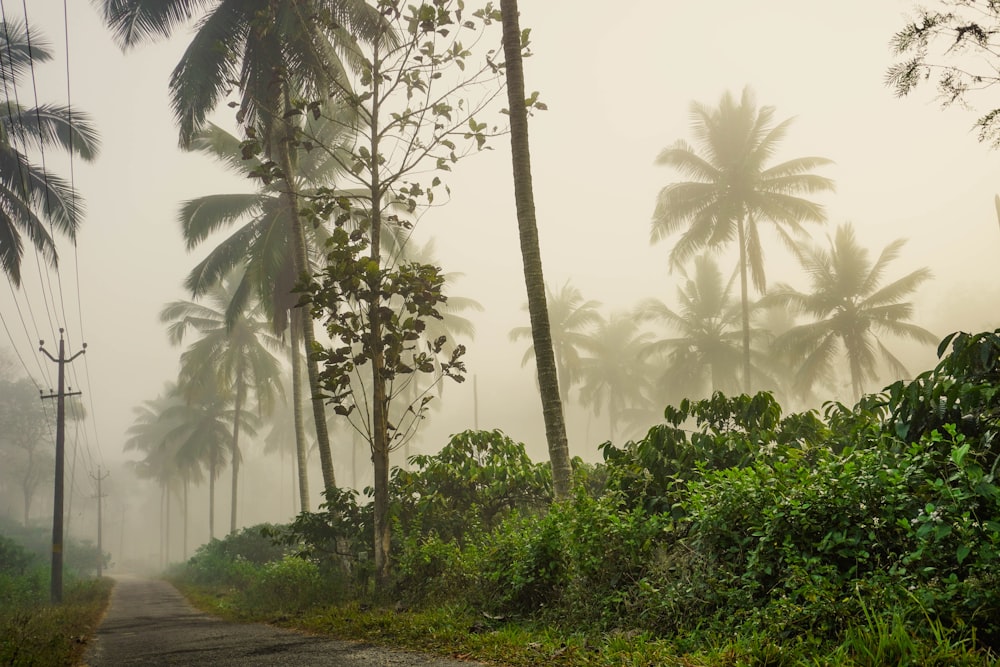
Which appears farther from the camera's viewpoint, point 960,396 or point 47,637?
point 47,637

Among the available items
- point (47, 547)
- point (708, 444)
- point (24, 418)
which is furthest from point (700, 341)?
point (24, 418)

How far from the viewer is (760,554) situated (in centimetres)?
469

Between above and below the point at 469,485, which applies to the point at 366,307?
above

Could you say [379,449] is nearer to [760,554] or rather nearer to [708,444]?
[708,444]

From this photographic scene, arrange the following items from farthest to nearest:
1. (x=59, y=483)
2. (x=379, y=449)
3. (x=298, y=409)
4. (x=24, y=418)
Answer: (x=24, y=418), (x=298, y=409), (x=59, y=483), (x=379, y=449)

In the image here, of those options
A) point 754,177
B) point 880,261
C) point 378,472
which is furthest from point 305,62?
point 880,261

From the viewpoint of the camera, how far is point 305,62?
13.8 m

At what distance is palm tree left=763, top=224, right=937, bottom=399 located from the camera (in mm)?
28828

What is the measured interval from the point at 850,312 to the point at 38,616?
3014 centimetres

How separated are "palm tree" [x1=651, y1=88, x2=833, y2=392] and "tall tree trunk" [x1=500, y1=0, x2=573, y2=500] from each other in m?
20.7

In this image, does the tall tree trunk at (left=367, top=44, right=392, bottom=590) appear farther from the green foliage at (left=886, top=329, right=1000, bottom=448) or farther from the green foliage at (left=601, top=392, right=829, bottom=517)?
the green foliage at (left=886, top=329, right=1000, bottom=448)

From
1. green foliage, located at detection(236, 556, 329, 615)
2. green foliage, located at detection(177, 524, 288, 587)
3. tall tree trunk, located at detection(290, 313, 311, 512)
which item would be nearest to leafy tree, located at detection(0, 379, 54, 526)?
green foliage, located at detection(177, 524, 288, 587)

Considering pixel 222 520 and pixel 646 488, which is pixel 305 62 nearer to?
pixel 646 488

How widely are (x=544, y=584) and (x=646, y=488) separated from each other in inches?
54.6
